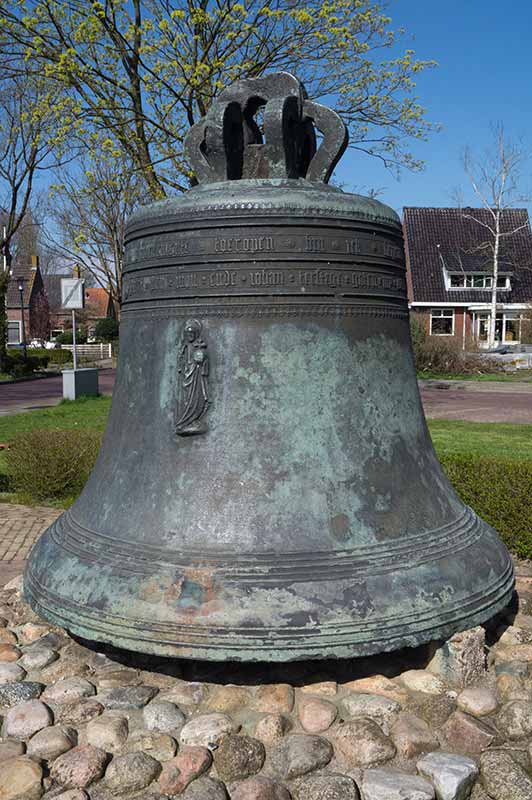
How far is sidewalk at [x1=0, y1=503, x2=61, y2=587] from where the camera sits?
16.7 feet

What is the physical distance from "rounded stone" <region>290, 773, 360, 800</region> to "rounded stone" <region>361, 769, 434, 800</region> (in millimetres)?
47

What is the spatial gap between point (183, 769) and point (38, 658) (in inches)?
43.4

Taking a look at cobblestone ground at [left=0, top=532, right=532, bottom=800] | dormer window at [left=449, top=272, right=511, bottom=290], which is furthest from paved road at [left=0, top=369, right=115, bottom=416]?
dormer window at [left=449, top=272, right=511, bottom=290]

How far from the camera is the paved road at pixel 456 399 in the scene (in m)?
14.7

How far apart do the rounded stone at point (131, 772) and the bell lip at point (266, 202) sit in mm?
1983

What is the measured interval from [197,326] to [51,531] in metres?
1.20

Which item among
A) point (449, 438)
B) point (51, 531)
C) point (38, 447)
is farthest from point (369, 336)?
point (449, 438)

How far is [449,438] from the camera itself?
11.2 meters

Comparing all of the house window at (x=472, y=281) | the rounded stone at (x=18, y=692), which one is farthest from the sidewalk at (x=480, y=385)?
the rounded stone at (x=18, y=692)

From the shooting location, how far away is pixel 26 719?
2.73m

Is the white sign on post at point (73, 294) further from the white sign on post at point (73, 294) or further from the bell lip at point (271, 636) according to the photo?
the bell lip at point (271, 636)

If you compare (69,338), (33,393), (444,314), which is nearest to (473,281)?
(444,314)

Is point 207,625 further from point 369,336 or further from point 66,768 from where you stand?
point 369,336

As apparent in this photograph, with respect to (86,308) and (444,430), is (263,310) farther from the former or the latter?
(86,308)
